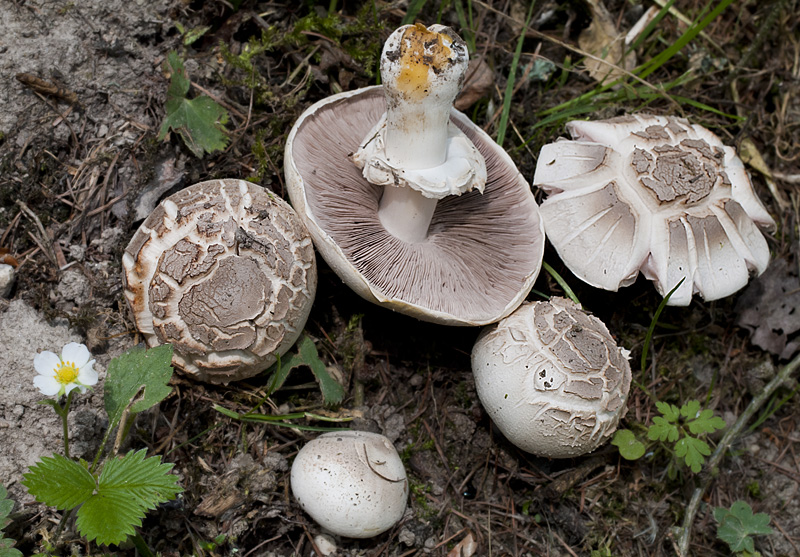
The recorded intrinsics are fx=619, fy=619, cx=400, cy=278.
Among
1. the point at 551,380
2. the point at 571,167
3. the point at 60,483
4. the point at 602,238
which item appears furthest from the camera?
the point at 571,167

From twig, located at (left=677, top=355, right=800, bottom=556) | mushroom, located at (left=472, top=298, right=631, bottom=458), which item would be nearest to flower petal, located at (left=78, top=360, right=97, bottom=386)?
mushroom, located at (left=472, top=298, right=631, bottom=458)

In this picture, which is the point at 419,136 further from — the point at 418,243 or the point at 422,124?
the point at 418,243

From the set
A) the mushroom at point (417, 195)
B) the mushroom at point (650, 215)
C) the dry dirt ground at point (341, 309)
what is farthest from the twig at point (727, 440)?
the mushroom at point (417, 195)

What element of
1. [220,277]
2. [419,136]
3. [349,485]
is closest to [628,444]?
[349,485]

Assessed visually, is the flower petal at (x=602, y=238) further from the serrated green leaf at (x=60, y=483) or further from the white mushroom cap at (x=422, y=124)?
the serrated green leaf at (x=60, y=483)


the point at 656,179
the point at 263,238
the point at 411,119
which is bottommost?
the point at 263,238

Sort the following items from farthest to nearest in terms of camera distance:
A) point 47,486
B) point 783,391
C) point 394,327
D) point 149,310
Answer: point 783,391
point 394,327
point 149,310
point 47,486

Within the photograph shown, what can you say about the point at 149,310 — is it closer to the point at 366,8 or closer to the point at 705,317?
the point at 366,8

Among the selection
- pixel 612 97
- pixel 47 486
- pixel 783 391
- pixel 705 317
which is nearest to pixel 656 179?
pixel 612 97
